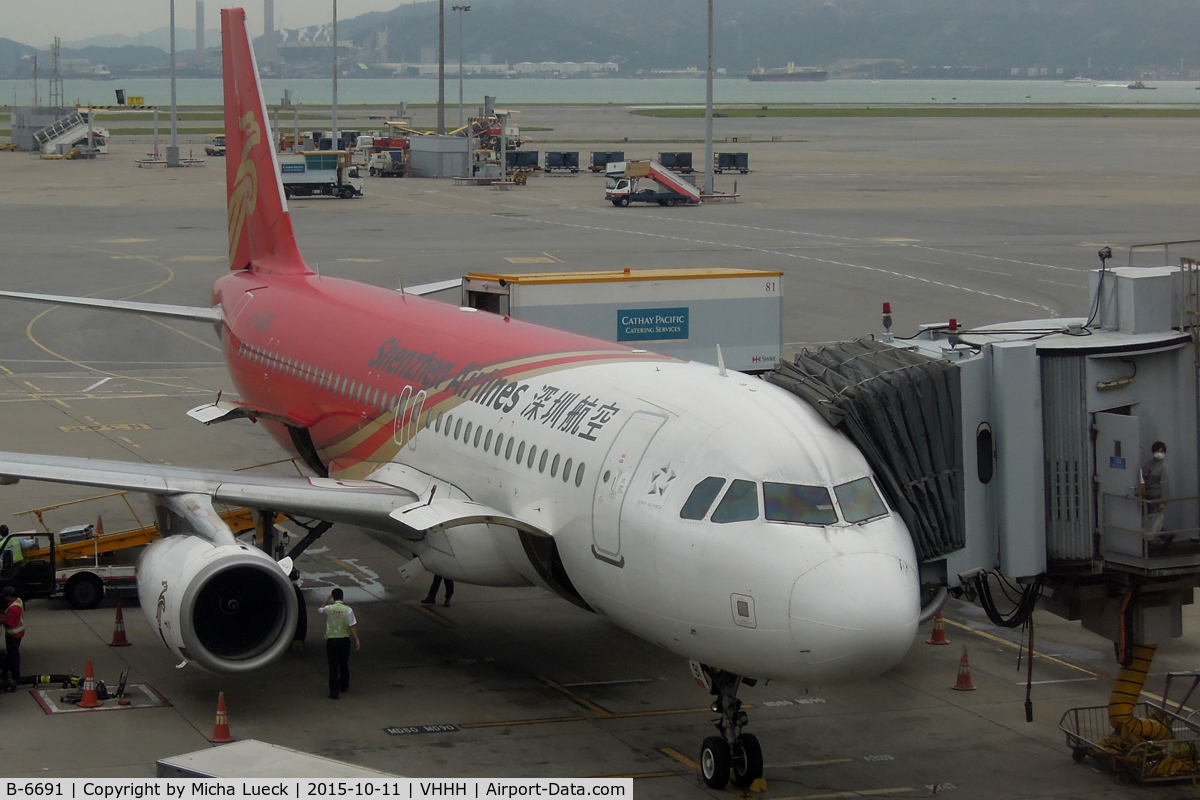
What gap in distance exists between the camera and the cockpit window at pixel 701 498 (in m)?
16.7

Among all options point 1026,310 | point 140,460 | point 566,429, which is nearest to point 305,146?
point 1026,310

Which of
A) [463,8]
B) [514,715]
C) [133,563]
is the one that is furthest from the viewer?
[463,8]

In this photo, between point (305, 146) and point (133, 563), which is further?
point (305, 146)

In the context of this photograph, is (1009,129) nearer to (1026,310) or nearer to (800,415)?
(1026,310)

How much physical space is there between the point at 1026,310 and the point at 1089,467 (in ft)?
126

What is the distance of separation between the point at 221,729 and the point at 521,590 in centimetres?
801

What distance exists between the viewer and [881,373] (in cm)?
1762

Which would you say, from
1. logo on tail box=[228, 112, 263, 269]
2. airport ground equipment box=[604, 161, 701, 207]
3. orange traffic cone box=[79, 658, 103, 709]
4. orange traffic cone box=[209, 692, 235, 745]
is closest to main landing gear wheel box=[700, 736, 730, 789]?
orange traffic cone box=[209, 692, 235, 745]

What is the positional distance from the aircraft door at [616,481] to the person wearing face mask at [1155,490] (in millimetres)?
5667

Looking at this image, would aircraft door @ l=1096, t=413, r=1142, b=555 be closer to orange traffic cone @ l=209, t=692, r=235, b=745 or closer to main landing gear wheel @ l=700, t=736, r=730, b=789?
main landing gear wheel @ l=700, t=736, r=730, b=789

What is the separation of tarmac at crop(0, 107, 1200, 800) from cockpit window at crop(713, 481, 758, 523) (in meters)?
3.43

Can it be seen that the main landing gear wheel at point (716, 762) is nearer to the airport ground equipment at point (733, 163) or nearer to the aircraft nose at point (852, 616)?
the aircraft nose at point (852, 616)

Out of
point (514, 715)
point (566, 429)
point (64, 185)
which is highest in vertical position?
point (64, 185)

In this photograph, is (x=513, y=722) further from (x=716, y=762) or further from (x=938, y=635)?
(x=938, y=635)
